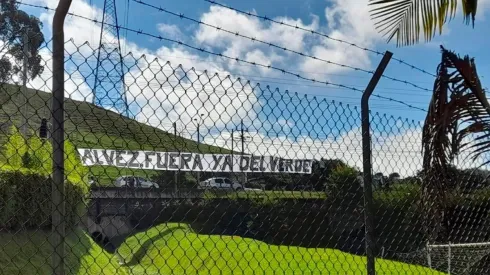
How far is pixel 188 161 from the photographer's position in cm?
260

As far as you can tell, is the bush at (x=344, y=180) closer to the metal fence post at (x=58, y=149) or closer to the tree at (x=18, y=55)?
the metal fence post at (x=58, y=149)

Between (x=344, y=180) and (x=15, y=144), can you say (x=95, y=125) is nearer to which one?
(x=344, y=180)

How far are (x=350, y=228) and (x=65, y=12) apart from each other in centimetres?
393

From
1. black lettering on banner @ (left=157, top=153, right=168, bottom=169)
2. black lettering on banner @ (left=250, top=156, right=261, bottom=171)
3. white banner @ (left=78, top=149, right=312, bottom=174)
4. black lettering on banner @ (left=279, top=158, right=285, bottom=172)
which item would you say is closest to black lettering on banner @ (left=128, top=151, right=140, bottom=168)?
white banner @ (left=78, top=149, right=312, bottom=174)

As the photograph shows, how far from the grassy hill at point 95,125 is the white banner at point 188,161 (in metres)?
0.03

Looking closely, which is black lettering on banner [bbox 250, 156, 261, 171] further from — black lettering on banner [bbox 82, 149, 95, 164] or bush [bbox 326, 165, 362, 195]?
bush [bbox 326, 165, 362, 195]

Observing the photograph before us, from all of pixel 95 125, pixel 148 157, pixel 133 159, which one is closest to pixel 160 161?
pixel 148 157

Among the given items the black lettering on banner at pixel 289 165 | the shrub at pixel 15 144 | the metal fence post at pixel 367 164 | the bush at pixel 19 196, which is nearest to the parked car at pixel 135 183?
the shrub at pixel 15 144

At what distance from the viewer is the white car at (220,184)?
3.10m

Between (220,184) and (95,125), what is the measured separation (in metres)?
1.04

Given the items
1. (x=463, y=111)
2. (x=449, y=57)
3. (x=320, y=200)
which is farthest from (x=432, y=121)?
(x=320, y=200)

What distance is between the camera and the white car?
10.2 ft

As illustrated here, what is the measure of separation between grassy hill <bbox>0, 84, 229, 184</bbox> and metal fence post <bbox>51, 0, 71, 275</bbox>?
0.20ft

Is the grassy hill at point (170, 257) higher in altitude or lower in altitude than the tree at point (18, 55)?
lower
